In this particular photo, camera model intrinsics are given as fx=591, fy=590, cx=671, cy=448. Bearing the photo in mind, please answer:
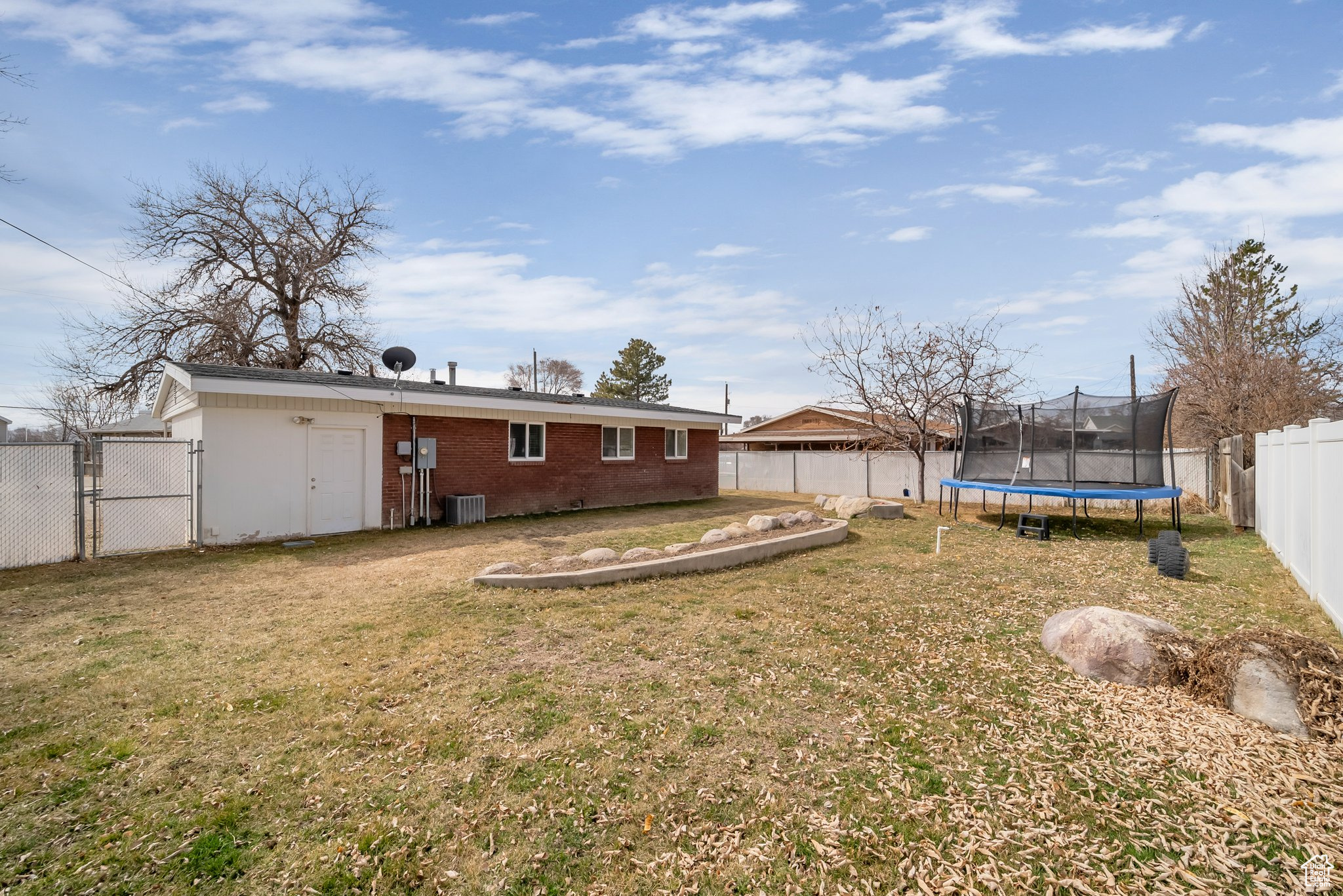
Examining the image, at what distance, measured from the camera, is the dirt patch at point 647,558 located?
7.18m

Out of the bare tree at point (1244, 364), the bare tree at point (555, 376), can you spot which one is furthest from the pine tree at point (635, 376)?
the bare tree at point (1244, 364)

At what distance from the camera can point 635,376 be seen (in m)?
39.7

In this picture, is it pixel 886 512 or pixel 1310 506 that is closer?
pixel 1310 506

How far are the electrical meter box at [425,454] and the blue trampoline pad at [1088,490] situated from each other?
10.7 metres

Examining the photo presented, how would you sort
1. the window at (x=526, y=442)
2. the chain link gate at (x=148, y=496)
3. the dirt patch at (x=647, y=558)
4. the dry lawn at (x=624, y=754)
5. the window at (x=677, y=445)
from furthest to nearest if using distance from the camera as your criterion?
the window at (x=677, y=445) → the window at (x=526, y=442) → the chain link gate at (x=148, y=496) → the dirt patch at (x=647, y=558) → the dry lawn at (x=624, y=754)

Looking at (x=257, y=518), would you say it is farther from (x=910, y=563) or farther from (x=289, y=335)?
(x=289, y=335)

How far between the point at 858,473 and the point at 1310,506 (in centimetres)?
1322

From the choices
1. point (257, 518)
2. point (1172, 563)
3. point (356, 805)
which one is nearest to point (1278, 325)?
point (1172, 563)

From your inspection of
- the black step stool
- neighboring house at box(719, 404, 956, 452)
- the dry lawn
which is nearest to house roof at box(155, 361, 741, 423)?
the dry lawn

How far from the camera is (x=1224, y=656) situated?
373cm

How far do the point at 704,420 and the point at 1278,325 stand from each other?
17.1 meters

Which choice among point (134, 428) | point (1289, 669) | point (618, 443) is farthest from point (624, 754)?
point (134, 428)

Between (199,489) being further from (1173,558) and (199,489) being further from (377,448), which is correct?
(1173,558)

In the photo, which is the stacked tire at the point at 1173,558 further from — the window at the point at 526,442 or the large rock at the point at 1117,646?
the window at the point at 526,442
